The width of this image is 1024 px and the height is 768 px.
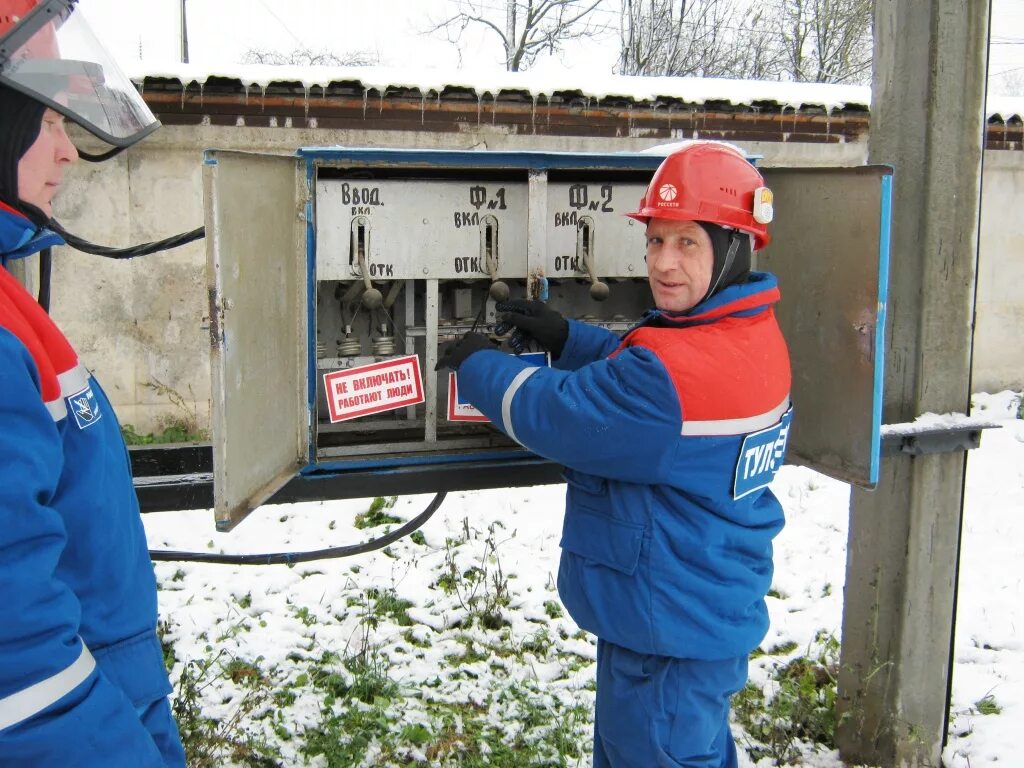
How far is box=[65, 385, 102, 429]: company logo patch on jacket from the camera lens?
1377 millimetres

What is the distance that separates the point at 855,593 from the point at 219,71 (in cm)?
553

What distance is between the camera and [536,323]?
7.89 feet

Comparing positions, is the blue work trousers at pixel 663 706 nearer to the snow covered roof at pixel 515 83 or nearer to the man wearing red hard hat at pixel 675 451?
the man wearing red hard hat at pixel 675 451

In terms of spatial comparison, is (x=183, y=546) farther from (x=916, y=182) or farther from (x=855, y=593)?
(x=916, y=182)

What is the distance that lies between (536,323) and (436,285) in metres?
0.35

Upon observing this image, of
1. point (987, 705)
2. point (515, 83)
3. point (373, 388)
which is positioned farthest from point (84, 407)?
point (515, 83)

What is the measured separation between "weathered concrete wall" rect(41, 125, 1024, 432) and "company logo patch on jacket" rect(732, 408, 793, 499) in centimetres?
468

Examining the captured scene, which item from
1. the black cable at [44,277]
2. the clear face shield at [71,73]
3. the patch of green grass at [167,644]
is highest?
the clear face shield at [71,73]

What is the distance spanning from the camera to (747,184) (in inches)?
83.9

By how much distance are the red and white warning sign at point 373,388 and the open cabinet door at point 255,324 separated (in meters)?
0.07

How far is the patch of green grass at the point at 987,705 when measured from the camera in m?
3.39

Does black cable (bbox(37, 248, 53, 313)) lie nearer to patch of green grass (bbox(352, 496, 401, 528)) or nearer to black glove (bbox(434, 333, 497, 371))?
black glove (bbox(434, 333, 497, 371))

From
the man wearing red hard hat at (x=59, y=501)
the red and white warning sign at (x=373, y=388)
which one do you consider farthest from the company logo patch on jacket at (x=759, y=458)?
the man wearing red hard hat at (x=59, y=501)

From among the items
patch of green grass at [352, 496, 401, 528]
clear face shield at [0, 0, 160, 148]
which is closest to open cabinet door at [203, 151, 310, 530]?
clear face shield at [0, 0, 160, 148]
